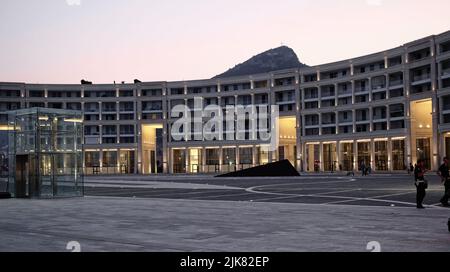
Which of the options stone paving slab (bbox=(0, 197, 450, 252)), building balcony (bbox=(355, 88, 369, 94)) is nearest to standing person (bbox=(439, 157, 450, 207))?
stone paving slab (bbox=(0, 197, 450, 252))

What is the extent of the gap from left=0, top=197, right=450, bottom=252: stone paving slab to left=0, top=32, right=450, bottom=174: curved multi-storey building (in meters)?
63.5

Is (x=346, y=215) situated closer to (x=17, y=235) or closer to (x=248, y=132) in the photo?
(x=17, y=235)

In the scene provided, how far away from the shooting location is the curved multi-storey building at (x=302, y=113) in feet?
259

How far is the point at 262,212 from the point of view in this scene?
16.1 m

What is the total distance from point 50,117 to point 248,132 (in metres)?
81.3

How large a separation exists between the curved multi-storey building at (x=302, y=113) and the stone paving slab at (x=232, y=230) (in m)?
63.5

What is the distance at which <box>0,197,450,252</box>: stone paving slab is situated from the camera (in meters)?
9.10

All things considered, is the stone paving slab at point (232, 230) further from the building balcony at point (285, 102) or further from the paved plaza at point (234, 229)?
the building balcony at point (285, 102)

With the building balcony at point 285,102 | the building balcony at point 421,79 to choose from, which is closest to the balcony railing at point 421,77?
the building balcony at point 421,79

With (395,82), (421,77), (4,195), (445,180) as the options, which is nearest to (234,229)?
(445,180)

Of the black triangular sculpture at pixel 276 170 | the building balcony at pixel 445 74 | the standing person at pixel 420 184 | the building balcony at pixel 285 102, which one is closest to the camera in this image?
the standing person at pixel 420 184

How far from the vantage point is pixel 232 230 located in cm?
1144

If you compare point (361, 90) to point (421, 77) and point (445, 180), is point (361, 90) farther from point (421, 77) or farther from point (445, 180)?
point (445, 180)
